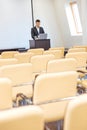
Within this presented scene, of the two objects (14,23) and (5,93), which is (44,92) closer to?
(5,93)

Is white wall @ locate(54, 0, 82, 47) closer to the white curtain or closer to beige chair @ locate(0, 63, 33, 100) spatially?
the white curtain

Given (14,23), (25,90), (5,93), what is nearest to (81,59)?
(25,90)

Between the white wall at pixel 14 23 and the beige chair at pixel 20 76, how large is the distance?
7407mm

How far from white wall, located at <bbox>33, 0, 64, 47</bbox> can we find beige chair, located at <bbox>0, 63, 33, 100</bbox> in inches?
322

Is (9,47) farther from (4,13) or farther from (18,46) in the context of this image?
(4,13)

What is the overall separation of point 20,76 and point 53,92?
41.2 inches

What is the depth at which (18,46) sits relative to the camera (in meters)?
11.4

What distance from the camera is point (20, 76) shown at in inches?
145

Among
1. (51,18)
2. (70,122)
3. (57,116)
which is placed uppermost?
(51,18)

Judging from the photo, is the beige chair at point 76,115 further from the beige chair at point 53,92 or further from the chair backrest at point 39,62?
the chair backrest at point 39,62

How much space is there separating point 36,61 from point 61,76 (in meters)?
1.97

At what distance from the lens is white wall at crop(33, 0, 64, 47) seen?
1162 cm

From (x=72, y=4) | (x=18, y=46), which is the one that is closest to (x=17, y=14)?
(x=18, y=46)

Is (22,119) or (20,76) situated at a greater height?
(22,119)
